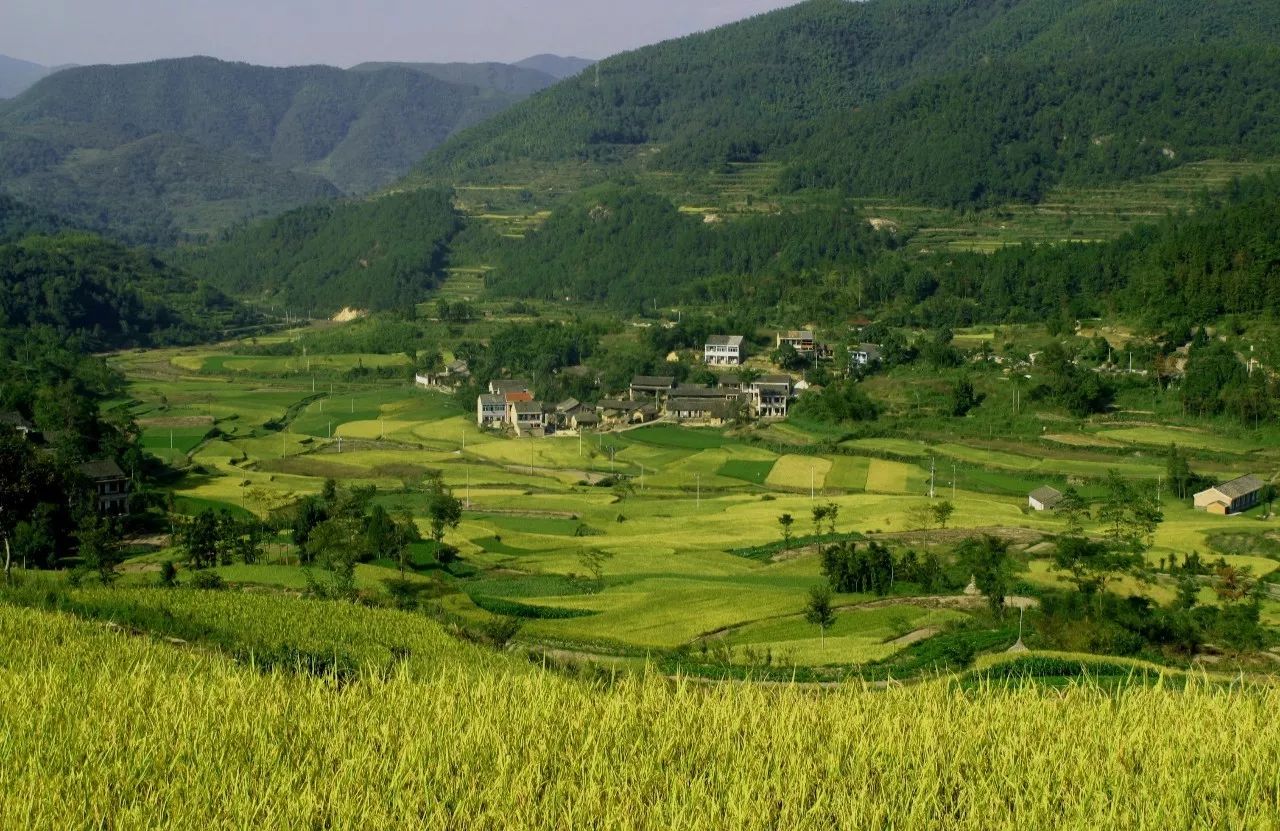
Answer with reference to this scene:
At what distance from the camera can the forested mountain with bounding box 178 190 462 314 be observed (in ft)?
352

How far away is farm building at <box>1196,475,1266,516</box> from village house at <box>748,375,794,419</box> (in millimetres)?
22531

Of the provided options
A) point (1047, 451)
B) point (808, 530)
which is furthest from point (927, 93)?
point (808, 530)

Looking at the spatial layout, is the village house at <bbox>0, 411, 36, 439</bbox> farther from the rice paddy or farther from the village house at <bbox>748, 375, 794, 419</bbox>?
the village house at <bbox>748, 375, 794, 419</bbox>

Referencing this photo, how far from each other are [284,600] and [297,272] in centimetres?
10324

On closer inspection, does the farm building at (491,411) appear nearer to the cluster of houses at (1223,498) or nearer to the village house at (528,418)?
the village house at (528,418)

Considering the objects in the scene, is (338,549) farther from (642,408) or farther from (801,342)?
(801,342)

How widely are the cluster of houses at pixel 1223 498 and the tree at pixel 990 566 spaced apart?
7204mm

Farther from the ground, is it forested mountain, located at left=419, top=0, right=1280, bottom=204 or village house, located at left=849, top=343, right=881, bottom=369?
forested mountain, located at left=419, top=0, right=1280, bottom=204

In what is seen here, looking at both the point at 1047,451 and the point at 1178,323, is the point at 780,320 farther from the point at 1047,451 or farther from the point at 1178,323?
the point at 1047,451

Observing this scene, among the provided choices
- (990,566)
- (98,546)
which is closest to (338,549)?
(98,546)

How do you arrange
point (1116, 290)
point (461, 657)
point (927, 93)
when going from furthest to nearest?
1. point (927, 93)
2. point (1116, 290)
3. point (461, 657)

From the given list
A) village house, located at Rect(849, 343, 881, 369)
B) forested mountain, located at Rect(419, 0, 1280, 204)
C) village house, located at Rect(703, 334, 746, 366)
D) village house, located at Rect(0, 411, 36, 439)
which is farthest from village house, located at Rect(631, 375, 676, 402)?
forested mountain, located at Rect(419, 0, 1280, 204)

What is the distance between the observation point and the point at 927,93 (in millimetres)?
115188


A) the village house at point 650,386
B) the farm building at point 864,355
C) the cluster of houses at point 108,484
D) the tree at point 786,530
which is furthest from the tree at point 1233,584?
the village house at point 650,386
